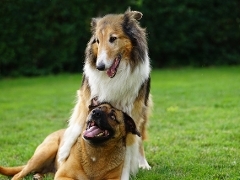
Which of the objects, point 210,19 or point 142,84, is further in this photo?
point 210,19

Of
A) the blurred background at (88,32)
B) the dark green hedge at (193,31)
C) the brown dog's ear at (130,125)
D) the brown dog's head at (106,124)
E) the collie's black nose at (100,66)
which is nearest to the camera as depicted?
the collie's black nose at (100,66)

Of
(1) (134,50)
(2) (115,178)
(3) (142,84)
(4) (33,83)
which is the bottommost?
(4) (33,83)

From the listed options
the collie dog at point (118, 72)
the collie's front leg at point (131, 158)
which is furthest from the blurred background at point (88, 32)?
the collie's front leg at point (131, 158)

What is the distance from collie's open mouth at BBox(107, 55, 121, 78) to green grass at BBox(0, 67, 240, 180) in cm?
143

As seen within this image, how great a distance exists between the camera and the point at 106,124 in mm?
5492

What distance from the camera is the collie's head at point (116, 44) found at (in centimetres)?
519

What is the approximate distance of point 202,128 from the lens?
27.9 ft

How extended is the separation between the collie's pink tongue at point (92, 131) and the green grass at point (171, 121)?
34.6 inches

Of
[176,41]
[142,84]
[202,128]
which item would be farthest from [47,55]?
[142,84]

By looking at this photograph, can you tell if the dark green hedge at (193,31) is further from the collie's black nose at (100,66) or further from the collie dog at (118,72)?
the collie's black nose at (100,66)

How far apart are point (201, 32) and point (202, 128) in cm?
1141

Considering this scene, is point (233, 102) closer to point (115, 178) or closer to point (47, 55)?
point (115, 178)

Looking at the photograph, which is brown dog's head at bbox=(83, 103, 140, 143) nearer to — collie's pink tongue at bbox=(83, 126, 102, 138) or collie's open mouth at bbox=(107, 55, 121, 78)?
collie's pink tongue at bbox=(83, 126, 102, 138)

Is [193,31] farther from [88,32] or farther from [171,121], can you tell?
[171,121]
